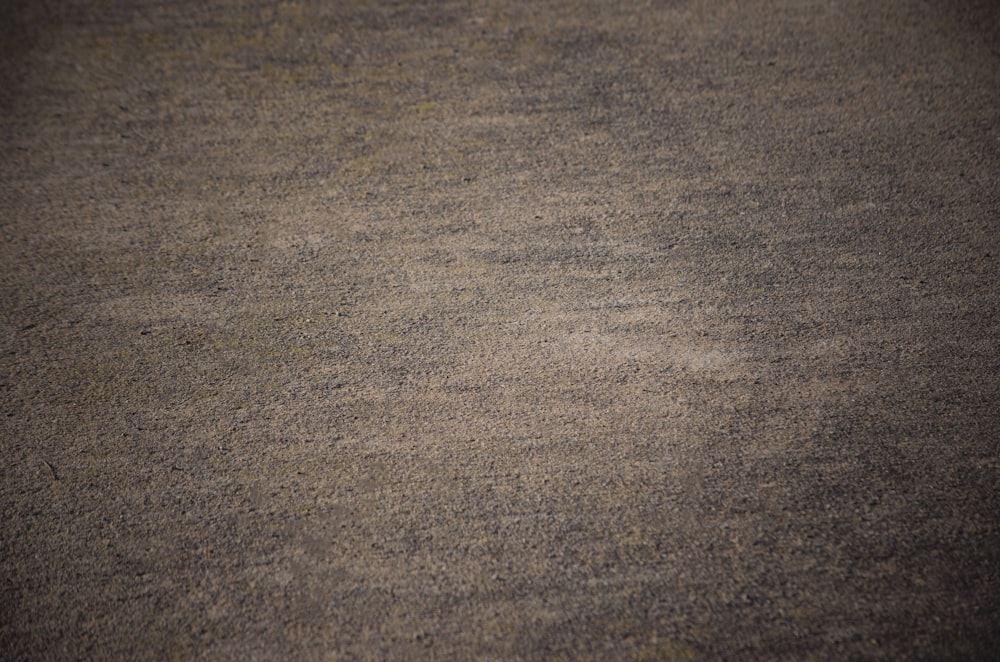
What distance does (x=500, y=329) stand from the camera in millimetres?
3996

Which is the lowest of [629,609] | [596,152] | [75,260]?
[629,609]

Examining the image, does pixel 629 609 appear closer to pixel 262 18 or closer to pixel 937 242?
pixel 937 242

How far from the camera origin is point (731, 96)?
5.39 meters

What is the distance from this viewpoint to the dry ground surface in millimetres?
2969

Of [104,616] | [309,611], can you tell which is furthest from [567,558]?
[104,616]

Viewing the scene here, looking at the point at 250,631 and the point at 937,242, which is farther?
the point at 937,242

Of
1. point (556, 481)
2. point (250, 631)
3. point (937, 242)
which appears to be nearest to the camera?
point (250, 631)

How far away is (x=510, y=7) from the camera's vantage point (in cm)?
621

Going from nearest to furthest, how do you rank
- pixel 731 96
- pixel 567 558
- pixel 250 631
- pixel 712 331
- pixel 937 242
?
pixel 250 631, pixel 567 558, pixel 712 331, pixel 937 242, pixel 731 96

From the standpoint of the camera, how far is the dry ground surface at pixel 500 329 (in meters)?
2.97

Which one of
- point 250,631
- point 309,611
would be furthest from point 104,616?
point 309,611

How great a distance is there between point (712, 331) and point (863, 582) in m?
1.44

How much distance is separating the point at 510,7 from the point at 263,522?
15.7ft

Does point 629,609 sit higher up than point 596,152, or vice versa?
point 596,152
